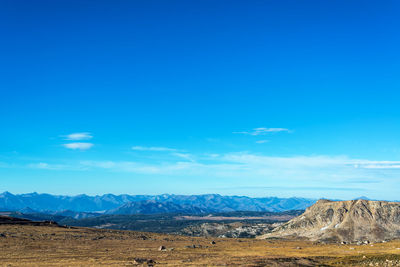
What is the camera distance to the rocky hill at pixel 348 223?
155750 mm

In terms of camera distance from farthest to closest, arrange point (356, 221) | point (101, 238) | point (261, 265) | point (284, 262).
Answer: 1. point (356, 221)
2. point (101, 238)
3. point (284, 262)
4. point (261, 265)

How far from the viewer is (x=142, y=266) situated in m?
53.5

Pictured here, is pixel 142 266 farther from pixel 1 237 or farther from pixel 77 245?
pixel 1 237

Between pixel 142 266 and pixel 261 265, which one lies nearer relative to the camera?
pixel 142 266

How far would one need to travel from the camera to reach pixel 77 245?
77.0 metres

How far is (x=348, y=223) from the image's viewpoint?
168m

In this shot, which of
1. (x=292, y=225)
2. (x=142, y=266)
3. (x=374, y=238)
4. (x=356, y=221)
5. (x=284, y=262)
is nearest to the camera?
(x=142, y=266)

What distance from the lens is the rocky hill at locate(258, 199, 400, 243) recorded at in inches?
6132

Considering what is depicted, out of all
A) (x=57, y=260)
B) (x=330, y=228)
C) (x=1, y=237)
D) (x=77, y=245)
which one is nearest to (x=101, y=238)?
(x=77, y=245)

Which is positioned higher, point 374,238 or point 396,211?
point 396,211

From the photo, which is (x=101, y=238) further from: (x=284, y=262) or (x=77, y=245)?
(x=284, y=262)

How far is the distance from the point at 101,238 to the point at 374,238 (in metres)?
126

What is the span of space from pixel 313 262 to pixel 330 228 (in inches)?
4401

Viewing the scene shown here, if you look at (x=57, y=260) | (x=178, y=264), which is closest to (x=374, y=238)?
(x=178, y=264)
